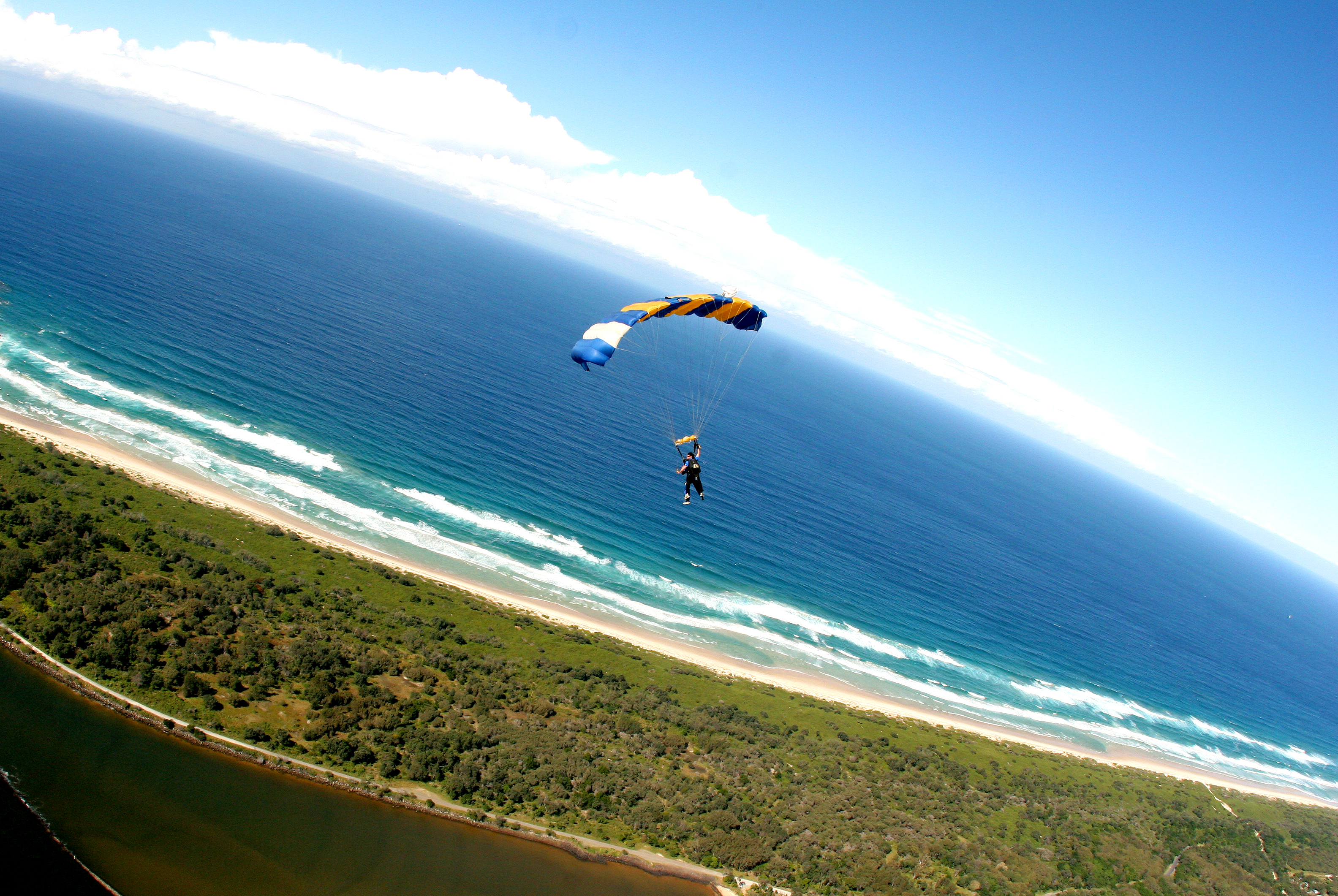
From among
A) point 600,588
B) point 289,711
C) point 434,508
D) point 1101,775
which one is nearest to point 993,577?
point 1101,775

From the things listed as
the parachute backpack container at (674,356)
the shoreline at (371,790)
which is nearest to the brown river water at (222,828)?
the shoreline at (371,790)

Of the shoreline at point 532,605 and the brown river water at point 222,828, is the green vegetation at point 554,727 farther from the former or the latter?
the shoreline at point 532,605

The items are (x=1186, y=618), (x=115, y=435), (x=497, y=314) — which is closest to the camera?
(x=115, y=435)

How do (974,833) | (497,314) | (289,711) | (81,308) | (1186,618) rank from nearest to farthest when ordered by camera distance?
(289,711) < (974,833) < (81,308) < (1186,618) < (497,314)

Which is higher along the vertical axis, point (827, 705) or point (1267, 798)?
point (1267, 798)

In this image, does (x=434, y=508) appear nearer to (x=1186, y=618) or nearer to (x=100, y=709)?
(x=100, y=709)

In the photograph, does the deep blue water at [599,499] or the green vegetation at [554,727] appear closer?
the green vegetation at [554,727]

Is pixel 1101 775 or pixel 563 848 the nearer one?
pixel 563 848
